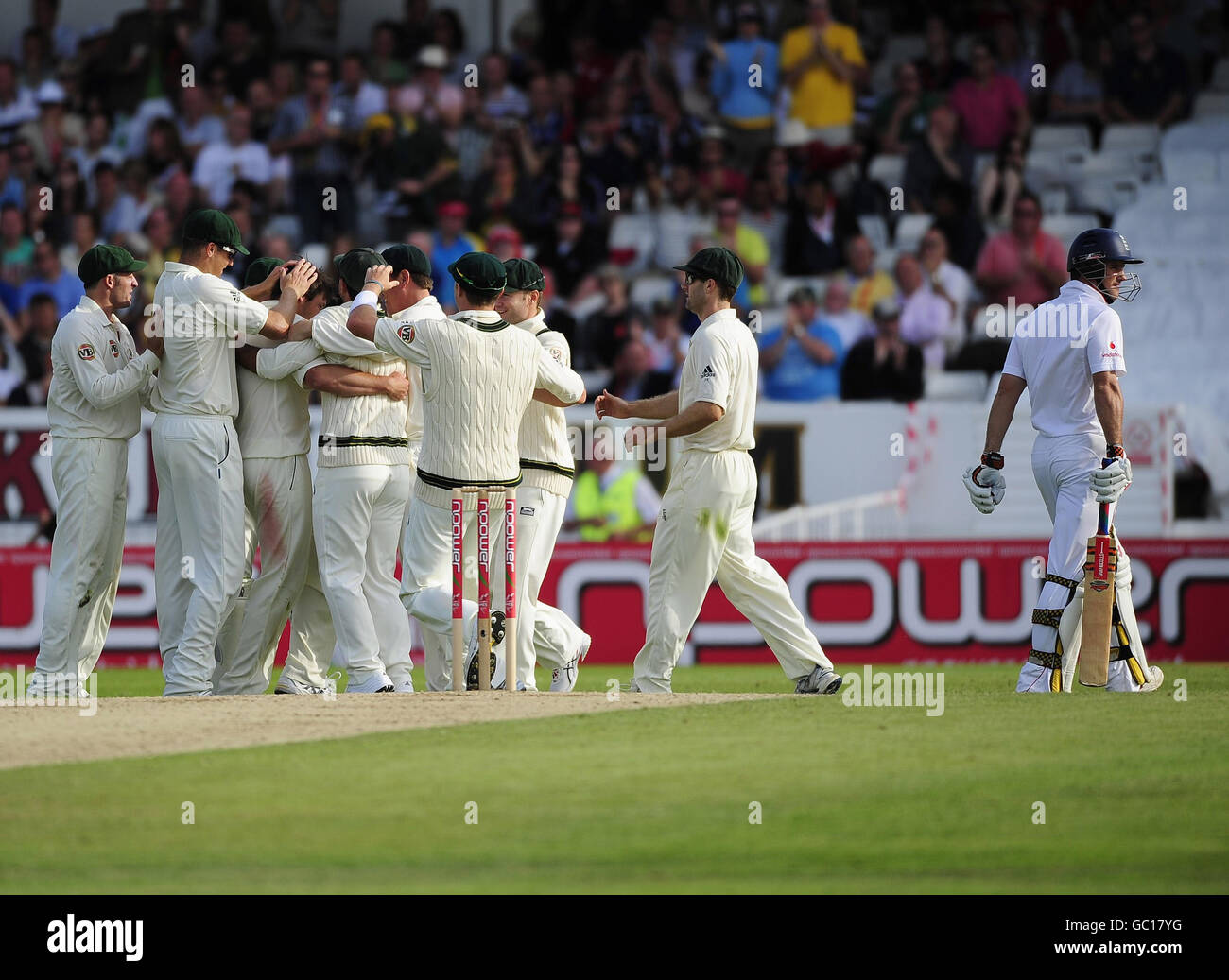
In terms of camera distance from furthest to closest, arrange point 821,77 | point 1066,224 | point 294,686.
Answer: point 821,77
point 1066,224
point 294,686

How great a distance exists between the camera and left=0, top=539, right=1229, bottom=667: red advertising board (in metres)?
14.2

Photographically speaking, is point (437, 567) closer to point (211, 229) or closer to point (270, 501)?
point (270, 501)

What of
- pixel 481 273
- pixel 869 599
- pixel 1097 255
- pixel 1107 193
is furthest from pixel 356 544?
pixel 1107 193

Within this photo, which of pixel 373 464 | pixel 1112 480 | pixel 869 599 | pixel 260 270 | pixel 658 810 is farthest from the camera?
pixel 869 599

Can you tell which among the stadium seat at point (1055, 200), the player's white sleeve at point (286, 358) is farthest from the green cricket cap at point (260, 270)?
the stadium seat at point (1055, 200)

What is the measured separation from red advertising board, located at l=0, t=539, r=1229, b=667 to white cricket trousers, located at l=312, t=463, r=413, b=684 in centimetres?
477

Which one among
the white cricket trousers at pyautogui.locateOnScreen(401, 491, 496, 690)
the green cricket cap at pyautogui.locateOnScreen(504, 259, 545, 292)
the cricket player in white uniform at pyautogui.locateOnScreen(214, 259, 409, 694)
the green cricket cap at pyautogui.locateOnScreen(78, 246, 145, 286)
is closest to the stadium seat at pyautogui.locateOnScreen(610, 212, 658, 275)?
the green cricket cap at pyautogui.locateOnScreen(504, 259, 545, 292)

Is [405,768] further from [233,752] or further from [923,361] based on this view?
[923,361]

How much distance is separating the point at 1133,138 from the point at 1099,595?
1139 cm

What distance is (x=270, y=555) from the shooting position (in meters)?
9.80

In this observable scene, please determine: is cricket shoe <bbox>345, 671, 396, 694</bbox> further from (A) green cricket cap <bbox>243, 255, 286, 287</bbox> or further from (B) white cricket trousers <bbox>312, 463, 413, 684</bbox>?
(A) green cricket cap <bbox>243, 255, 286, 287</bbox>

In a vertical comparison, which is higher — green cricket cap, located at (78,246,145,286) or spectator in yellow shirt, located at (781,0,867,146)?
spectator in yellow shirt, located at (781,0,867,146)
